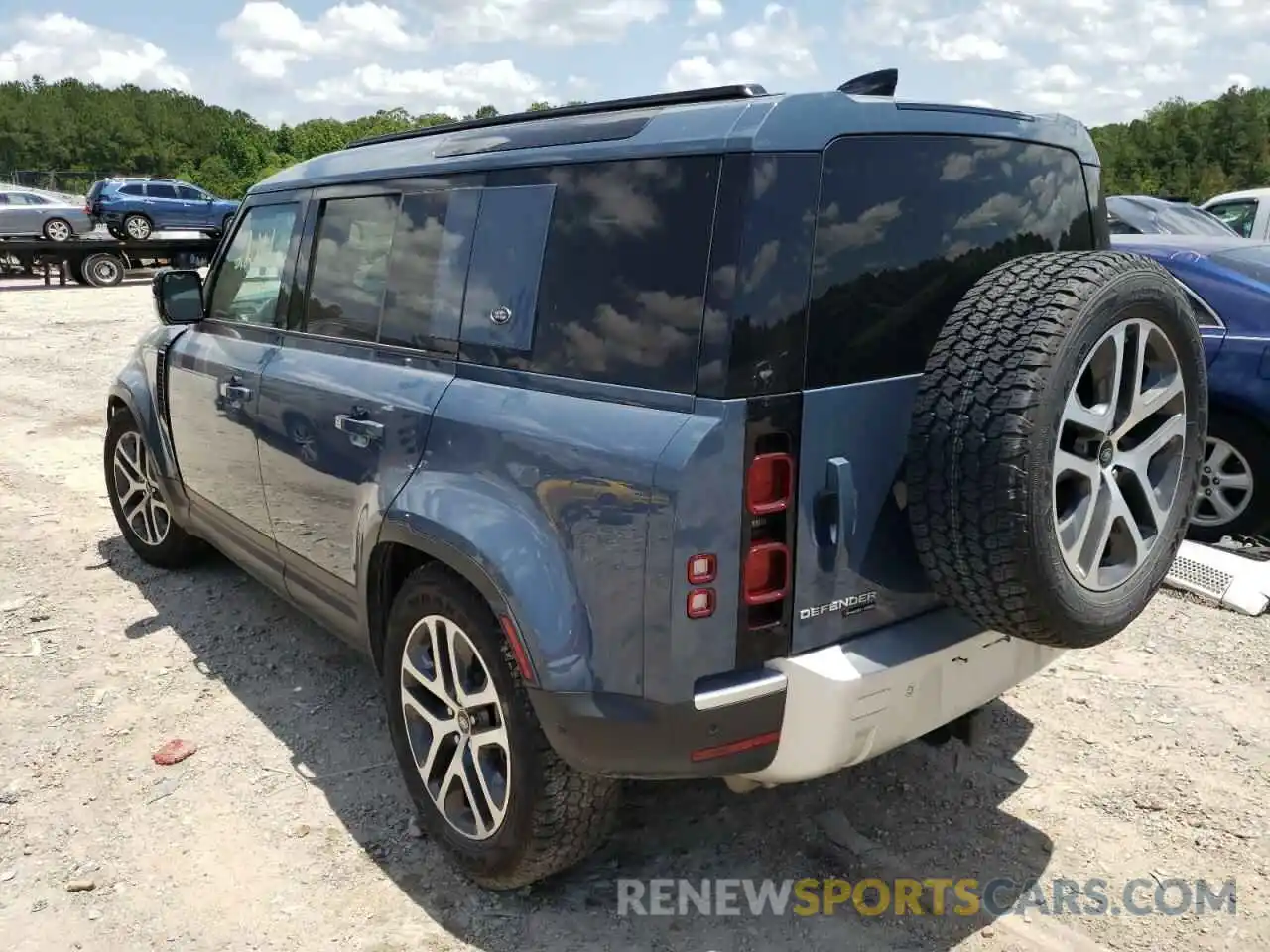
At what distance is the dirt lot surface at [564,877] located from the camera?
2.72 meters

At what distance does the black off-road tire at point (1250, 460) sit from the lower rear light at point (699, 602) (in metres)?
4.01

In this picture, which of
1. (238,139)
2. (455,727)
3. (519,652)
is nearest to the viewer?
(519,652)

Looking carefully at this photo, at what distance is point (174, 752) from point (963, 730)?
2749 mm

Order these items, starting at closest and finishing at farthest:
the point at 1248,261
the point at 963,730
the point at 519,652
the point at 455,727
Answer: the point at 519,652 < the point at 455,727 < the point at 963,730 < the point at 1248,261

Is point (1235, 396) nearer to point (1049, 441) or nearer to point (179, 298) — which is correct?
point (1049, 441)

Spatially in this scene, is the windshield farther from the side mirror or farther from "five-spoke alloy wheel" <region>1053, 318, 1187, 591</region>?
the side mirror

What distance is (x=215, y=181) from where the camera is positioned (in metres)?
62.5

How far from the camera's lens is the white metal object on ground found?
4668 millimetres

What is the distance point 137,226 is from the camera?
25547mm

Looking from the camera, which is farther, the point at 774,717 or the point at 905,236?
the point at 905,236

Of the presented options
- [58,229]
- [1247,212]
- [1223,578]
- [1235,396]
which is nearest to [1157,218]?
[1247,212]

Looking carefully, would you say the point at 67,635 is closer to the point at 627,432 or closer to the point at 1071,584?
the point at 627,432

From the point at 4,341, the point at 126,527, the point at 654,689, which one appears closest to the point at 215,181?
the point at 4,341

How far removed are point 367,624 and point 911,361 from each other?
186cm
